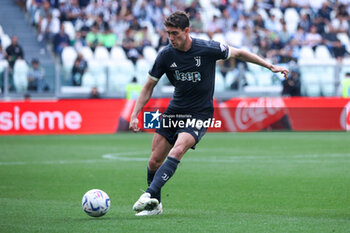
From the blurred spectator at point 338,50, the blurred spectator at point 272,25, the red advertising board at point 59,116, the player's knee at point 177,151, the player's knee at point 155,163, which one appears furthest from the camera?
the blurred spectator at point 272,25

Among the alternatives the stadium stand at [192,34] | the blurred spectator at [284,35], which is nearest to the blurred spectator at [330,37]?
the stadium stand at [192,34]

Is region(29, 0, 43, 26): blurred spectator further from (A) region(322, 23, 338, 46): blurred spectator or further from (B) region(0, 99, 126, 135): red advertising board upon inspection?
(A) region(322, 23, 338, 46): blurred spectator

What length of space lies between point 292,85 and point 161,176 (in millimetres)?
18548

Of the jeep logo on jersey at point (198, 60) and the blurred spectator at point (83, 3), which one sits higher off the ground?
the blurred spectator at point (83, 3)

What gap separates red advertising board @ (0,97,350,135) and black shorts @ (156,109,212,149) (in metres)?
14.3

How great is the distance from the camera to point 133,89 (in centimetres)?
2520

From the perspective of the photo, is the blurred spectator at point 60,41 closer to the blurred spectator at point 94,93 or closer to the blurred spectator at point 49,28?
the blurred spectator at point 49,28

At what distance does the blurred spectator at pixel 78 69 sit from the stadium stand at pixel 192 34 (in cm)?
20

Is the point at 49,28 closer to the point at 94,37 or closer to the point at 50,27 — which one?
the point at 50,27

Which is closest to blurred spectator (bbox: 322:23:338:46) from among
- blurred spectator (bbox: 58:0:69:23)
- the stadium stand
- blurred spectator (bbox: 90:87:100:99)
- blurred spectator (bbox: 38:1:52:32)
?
the stadium stand

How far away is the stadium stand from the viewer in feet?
83.7

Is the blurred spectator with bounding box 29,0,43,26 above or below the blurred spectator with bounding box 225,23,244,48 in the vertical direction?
above

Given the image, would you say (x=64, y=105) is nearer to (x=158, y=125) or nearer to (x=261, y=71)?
(x=261, y=71)

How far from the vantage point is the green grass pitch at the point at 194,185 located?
749 centimetres
